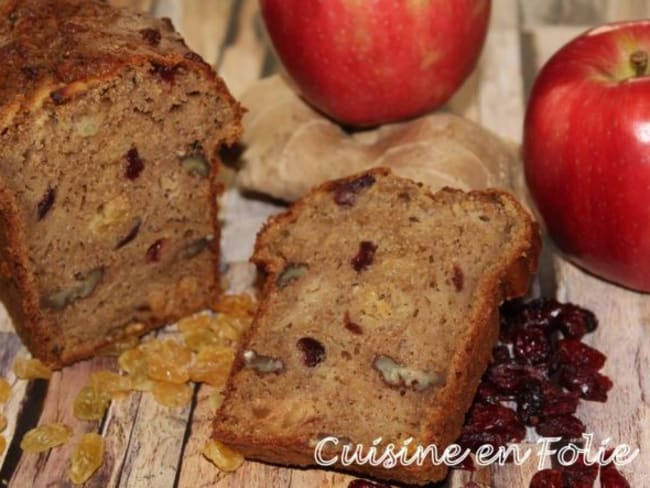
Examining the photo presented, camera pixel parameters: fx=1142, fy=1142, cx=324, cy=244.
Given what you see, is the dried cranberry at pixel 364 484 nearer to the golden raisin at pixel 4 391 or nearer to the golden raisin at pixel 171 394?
the golden raisin at pixel 171 394

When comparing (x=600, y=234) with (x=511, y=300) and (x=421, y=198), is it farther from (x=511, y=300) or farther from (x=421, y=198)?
(x=421, y=198)

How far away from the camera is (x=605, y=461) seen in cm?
321

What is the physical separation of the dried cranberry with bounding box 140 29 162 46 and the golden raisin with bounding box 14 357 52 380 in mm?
1097

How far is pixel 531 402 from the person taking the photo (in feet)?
11.1

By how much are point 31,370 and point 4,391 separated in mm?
111

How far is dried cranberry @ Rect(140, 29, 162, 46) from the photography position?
335 centimetres

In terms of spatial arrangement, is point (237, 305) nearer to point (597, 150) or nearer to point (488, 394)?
point (488, 394)

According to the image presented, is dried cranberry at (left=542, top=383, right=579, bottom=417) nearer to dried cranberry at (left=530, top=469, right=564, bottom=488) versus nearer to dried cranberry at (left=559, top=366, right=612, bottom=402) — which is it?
dried cranberry at (left=559, top=366, right=612, bottom=402)

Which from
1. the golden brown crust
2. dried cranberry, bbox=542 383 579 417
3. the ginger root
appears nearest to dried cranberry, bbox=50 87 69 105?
the golden brown crust

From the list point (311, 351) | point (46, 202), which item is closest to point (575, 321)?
point (311, 351)

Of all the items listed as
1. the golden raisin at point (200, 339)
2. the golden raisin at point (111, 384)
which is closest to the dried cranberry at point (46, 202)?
the golden raisin at point (111, 384)

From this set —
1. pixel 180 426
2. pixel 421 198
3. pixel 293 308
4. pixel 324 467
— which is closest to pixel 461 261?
pixel 421 198

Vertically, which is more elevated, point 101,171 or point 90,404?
point 101,171

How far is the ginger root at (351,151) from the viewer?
3.94 metres
